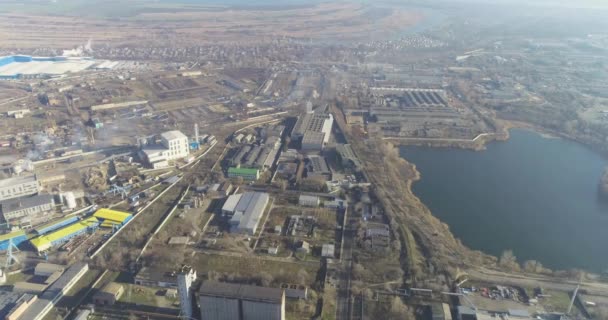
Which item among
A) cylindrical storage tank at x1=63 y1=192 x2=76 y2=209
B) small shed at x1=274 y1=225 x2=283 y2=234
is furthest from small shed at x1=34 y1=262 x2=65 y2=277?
small shed at x1=274 y1=225 x2=283 y2=234

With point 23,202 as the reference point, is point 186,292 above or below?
below

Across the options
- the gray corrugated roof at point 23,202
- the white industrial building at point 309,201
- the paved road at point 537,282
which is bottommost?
the paved road at point 537,282

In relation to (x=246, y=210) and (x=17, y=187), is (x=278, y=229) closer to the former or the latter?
(x=246, y=210)

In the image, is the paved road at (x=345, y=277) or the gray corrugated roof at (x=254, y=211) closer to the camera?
the paved road at (x=345, y=277)

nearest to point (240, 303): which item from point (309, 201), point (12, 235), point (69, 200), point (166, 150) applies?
point (309, 201)

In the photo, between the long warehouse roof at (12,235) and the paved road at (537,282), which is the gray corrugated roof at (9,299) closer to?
the long warehouse roof at (12,235)

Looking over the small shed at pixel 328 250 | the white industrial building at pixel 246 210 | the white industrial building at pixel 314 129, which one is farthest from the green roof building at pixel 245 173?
the small shed at pixel 328 250

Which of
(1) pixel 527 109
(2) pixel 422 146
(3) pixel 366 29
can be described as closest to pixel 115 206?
(2) pixel 422 146

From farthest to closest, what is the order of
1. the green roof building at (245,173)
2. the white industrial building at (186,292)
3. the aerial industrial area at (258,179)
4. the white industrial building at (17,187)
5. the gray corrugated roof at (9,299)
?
the green roof building at (245,173) < the white industrial building at (17,187) < the aerial industrial area at (258,179) < the gray corrugated roof at (9,299) < the white industrial building at (186,292)
